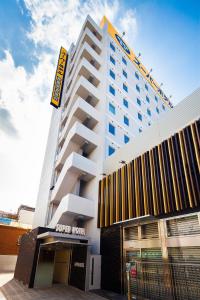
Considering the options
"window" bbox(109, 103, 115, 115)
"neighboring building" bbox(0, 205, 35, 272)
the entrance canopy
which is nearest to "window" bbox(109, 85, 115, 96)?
"window" bbox(109, 103, 115, 115)

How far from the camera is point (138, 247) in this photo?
11.6 meters

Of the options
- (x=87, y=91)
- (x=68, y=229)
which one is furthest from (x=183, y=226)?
(x=87, y=91)

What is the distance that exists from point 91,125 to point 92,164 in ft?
18.1

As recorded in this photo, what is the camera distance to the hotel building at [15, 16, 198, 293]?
1291 cm

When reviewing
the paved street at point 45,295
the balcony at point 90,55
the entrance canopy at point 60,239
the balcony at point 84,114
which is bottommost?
the paved street at point 45,295

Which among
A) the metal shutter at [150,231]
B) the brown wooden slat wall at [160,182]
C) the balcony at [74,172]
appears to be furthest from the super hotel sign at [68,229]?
the balcony at [74,172]

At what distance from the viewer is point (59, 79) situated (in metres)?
30.2

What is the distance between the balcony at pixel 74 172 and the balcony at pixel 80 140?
7.48ft

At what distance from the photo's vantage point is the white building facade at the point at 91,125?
55.6 ft

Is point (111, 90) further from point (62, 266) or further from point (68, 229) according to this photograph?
point (62, 266)

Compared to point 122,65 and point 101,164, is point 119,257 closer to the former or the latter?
point 101,164

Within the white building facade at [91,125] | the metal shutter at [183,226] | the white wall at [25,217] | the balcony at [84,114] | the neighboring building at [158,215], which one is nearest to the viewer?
the neighboring building at [158,215]

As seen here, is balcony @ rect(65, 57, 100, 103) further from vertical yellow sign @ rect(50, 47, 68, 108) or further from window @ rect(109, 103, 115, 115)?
vertical yellow sign @ rect(50, 47, 68, 108)

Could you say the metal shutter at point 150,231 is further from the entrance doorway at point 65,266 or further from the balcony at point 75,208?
the balcony at point 75,208
